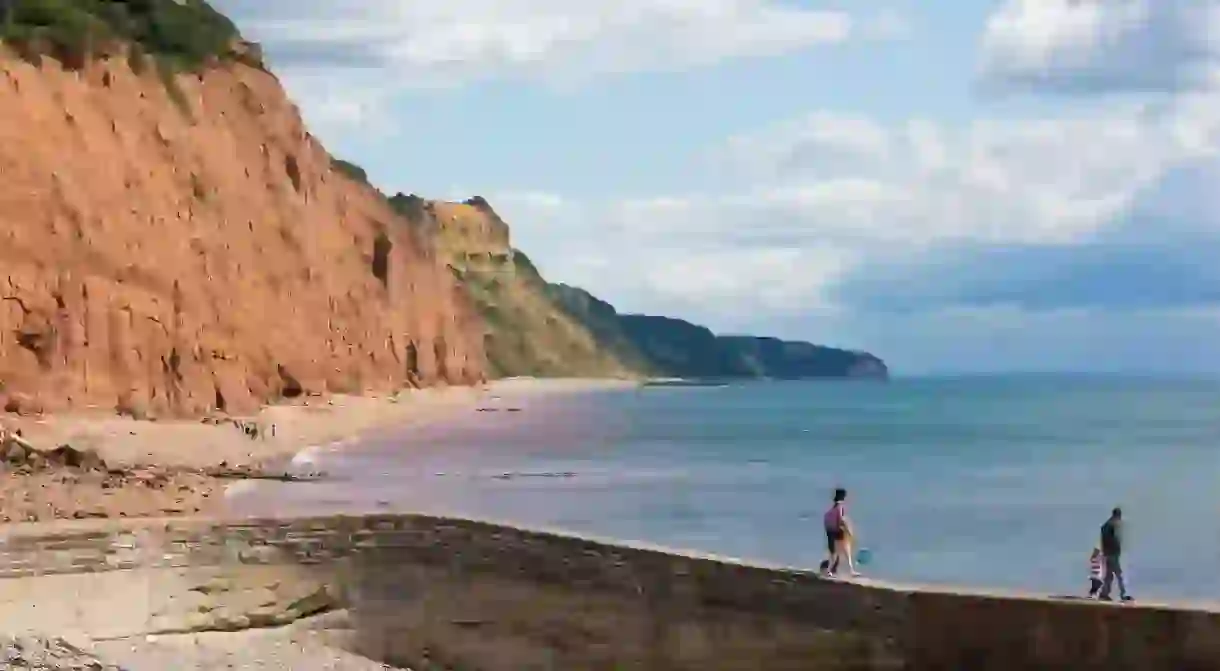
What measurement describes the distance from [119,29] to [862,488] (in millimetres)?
27906

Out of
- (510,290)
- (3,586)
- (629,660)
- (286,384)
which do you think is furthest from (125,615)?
(510,290)

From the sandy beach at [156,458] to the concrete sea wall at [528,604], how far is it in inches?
339

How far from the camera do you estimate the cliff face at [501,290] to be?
161 meters

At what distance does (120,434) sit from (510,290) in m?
134

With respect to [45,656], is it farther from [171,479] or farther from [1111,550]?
[171,479]

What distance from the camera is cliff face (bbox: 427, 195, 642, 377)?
161125 millimetres

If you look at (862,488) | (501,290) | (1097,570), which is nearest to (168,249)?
(862,488)

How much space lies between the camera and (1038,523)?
33.8 meters

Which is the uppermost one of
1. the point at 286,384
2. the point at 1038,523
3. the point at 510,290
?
the point at 510,290

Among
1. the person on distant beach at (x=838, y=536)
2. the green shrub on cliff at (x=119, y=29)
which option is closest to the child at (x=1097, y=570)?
the person on distant beach at (x=838, y=536)

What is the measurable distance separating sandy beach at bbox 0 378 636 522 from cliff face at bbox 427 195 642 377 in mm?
99286

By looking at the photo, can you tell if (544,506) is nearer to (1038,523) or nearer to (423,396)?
(1038,523)

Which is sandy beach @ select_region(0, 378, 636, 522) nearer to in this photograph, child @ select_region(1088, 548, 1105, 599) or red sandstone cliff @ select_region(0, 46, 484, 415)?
red sandstone cliff @ select_region(0, 46, 484, 415)

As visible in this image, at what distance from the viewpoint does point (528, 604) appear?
12.5m
